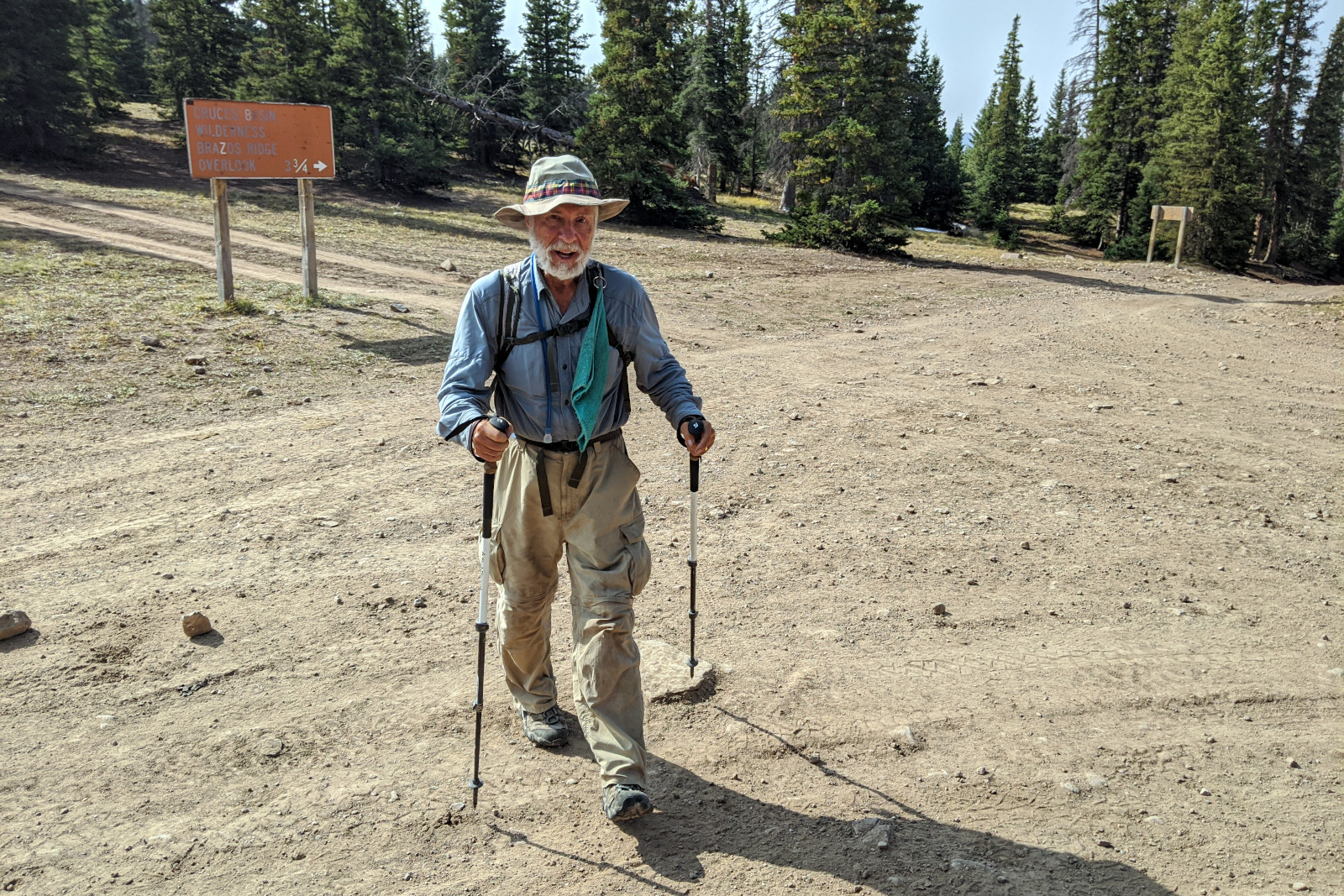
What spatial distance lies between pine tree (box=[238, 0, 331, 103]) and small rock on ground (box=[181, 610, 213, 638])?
24.0 m

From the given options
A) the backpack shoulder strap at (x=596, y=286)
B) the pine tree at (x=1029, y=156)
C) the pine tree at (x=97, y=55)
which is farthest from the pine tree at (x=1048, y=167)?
the backpack shoulder strap at (x=596, y=286)

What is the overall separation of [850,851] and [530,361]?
2.09m

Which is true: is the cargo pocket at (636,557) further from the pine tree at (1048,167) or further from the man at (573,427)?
the pine tree at (1048,167)

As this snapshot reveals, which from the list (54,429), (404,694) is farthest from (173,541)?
(54,429)

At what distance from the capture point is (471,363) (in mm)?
3486

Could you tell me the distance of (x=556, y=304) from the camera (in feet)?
11.9

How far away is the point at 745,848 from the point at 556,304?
2.10m

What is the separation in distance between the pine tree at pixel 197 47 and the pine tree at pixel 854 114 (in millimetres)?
16788

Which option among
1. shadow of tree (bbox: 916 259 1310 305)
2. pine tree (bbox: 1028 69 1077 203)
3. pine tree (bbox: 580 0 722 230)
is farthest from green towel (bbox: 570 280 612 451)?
pine tree (bbox: 1028 69 1077 203)

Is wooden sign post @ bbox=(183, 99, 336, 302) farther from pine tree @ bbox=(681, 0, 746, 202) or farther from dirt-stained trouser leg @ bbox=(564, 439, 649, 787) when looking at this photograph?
→ pine tree @ bbox=(681, 0, 746, 202)

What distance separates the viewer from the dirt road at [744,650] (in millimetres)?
3344

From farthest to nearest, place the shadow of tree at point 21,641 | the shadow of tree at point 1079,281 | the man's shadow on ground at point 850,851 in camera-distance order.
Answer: the shadow of tree at point 1079,281 → the shadow of tree at point 21,641 → the man's shadow on ground at point 850,851

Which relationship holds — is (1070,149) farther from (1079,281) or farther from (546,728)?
(546,728)

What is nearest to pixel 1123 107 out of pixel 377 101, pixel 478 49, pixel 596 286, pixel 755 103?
pixel 755 103
